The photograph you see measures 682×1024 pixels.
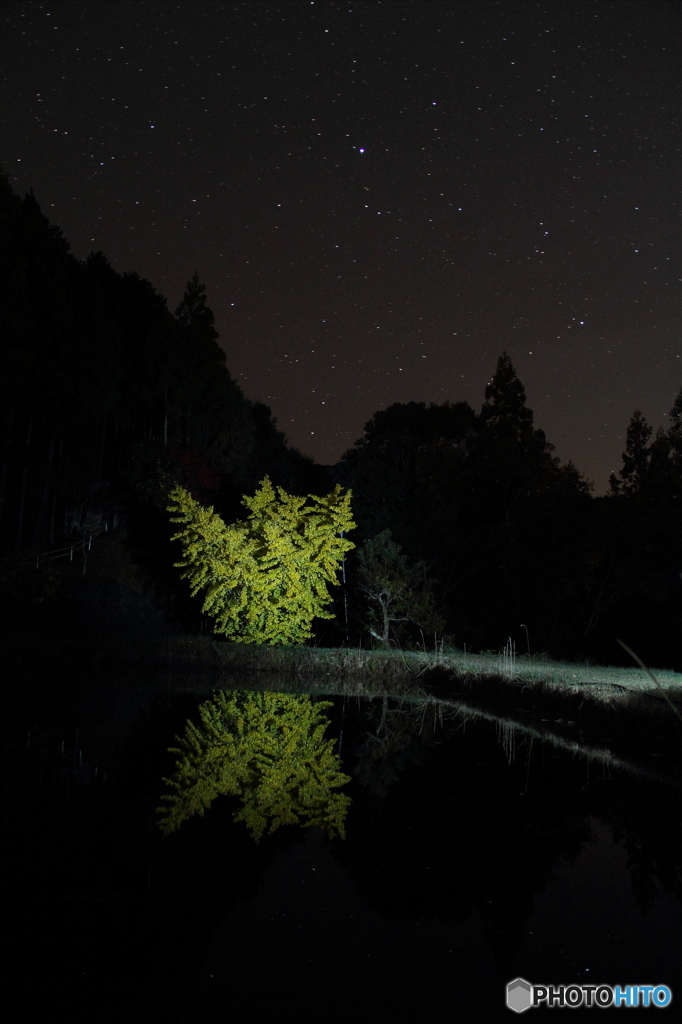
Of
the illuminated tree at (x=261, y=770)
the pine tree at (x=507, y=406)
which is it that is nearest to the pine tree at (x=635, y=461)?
the pine tree at (x=507, y=406)

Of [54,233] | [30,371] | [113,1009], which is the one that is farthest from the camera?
[54,233]

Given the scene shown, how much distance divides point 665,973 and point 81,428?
99.3 feet

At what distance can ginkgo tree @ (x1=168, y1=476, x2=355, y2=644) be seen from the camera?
2131 cm

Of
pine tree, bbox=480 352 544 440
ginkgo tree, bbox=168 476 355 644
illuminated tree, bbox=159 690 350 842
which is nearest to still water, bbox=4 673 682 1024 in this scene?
illuminated tree, bbox=159 690 350 842

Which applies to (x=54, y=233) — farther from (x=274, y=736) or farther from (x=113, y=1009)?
(x=113, y=1009)

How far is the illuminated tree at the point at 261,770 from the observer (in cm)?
744

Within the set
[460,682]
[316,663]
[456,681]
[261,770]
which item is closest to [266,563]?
[316,663]

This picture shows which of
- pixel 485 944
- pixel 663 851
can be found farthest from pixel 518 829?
pixel 485 944

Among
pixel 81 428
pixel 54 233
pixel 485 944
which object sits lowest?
pixel 485 944

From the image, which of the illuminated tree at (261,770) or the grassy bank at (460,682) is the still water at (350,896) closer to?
the illuminated tree at (261,770)

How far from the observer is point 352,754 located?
10.4 m

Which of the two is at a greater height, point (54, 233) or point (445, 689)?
point (54, 233)

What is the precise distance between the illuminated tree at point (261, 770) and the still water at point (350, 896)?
220 millimetres

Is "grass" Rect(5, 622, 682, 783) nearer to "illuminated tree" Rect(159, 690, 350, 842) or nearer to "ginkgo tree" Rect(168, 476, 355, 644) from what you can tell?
"ginkgo tree" Rect(168, 476, 355, 644)
